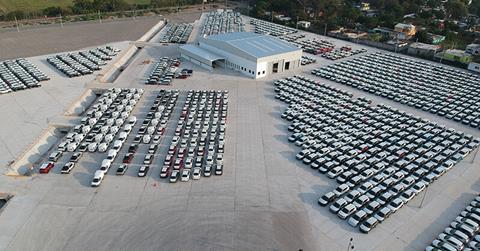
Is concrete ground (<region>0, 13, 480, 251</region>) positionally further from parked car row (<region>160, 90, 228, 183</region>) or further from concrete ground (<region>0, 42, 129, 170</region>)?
concrete ground (<region>0, 42, 129, 170</region>)

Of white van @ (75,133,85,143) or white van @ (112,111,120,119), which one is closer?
white van @ (75,133,85,143)

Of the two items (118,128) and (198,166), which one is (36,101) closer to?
(118,128)

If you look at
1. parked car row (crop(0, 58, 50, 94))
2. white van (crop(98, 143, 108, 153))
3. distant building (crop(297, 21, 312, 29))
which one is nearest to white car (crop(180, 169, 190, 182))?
white van (crop(98, 143, 108, 153))

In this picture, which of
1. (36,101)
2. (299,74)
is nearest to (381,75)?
(299,74)

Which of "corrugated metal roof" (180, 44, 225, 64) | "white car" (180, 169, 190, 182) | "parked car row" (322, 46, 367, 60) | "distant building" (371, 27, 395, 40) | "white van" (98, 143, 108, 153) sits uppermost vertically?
"distant building" (371, 27, 395, 40)

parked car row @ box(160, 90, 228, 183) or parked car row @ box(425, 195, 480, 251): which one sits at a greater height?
parked car row @ box(160, 90, 228, 183)

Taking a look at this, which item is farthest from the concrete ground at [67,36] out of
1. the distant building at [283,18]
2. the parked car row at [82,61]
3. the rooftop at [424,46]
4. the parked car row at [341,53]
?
the rooftop at [424,46]

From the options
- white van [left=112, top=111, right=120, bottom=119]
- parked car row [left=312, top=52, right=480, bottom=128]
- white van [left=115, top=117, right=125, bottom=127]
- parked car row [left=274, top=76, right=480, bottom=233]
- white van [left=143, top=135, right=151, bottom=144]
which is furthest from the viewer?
parked car row [left=312, top=52, right=480, bottom=128]
